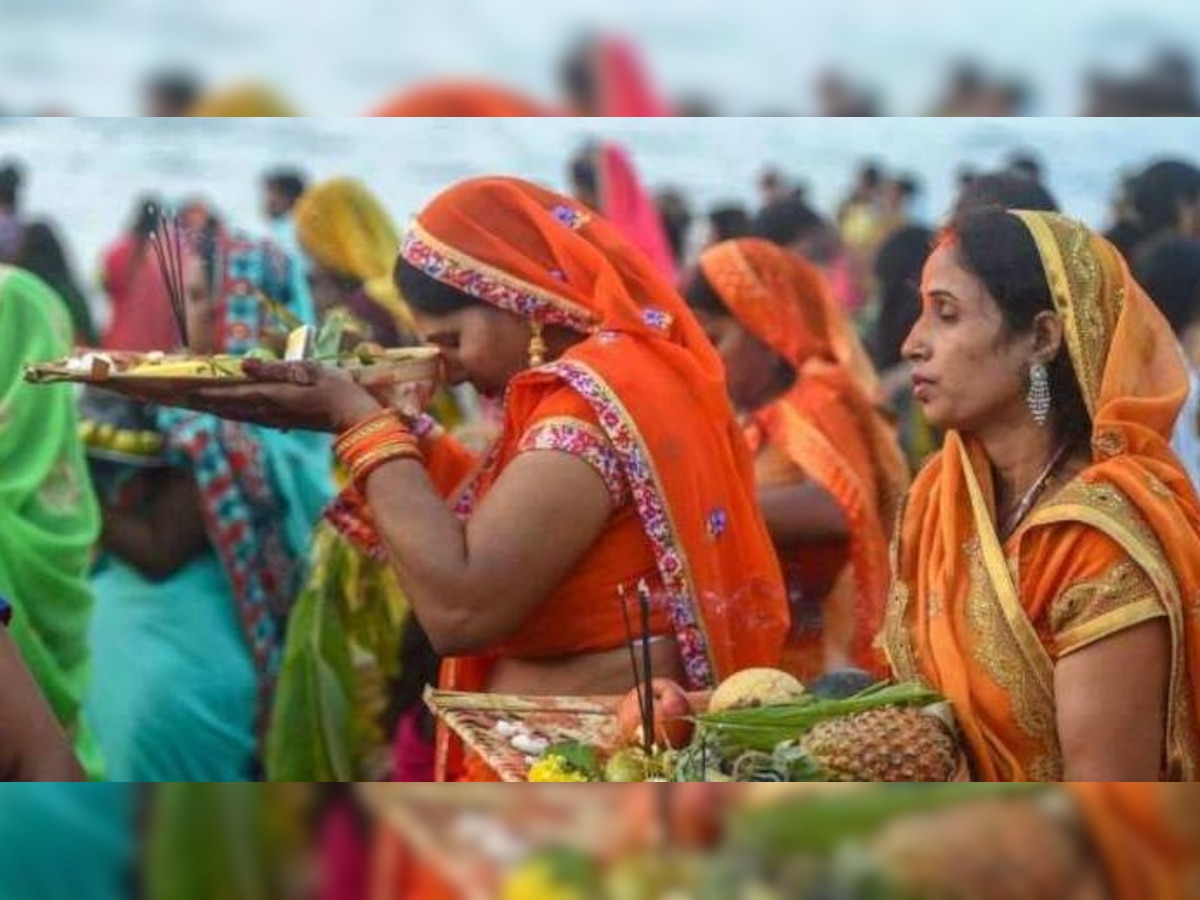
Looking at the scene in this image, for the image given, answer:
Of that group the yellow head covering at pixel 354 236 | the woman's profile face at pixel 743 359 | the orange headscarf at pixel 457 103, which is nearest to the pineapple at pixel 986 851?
the woman's profile face at pixel 743 359

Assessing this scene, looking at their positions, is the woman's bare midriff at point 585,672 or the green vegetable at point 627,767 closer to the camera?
the green vegetable at point 627,767

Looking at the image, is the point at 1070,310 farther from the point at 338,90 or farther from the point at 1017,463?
the point at 338,90

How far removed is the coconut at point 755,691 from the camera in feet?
21.2

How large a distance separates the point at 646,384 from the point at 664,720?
20.2 inches

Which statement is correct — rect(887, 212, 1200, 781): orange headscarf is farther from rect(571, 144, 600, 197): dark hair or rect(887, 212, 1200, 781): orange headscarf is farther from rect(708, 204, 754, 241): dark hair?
rect(571, 144, 600, 197): dark hair

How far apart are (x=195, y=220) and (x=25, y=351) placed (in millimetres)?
334

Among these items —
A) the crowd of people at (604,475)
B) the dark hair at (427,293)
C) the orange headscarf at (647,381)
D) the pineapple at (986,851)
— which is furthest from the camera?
the dark hair at (427,293)

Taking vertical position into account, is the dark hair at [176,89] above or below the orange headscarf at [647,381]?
above

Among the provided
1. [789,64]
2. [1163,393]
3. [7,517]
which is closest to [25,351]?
[7,517]

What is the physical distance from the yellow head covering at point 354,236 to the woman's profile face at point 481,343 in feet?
0.20

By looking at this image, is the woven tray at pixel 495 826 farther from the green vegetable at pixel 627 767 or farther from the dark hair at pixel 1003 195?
the dark hair at pixel 1003 195

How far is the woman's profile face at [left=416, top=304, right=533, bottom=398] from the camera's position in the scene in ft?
21.5

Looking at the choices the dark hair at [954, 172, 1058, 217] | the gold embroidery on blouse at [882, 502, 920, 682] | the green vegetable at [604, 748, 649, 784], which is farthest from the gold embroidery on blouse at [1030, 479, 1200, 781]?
the green vegetable at [604, 748, 649, 784]

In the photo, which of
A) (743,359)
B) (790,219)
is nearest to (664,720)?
(743,359)
